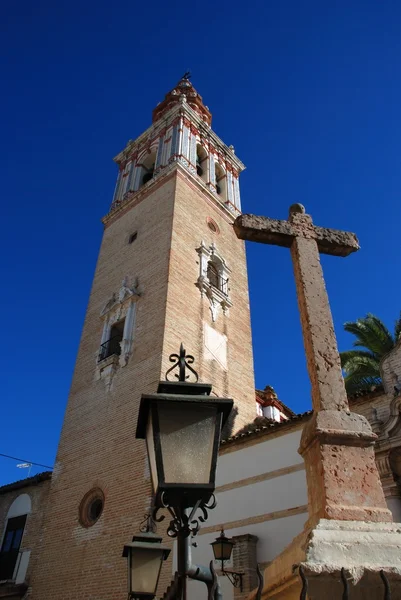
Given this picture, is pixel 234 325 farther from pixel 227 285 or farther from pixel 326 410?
pixel 326 410

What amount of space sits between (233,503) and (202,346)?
502 cm

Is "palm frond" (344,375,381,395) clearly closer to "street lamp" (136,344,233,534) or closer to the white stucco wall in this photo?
the white stucco wall

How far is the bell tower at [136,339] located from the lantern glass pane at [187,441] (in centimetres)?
793

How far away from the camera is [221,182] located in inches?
850

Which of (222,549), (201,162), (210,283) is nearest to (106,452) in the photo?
(222,549)

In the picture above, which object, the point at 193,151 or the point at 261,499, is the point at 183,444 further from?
the point at 193,151

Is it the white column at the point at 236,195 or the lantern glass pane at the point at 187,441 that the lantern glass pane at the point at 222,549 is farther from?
the white column at the point at 236,195

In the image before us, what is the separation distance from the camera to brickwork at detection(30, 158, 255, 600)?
10.4m

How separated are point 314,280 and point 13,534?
43.3 feet

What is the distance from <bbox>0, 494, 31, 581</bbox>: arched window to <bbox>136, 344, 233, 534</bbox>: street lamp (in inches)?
487

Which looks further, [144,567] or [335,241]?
[144,567]

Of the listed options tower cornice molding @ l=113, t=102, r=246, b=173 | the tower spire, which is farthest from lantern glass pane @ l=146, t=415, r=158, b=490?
the tower spire

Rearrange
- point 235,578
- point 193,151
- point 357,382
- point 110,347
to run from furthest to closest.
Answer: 1. point 193,151
2. point 357,382
3. point 110,347
4. point 235,578

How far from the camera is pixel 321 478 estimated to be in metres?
2.93
